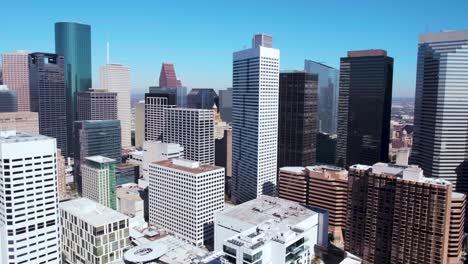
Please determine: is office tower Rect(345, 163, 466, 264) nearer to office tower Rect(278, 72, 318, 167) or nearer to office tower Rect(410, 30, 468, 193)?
office tower Rect(410, 30, 468, 193)

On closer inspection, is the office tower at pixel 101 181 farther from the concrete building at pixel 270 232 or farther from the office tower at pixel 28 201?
the concrete building at pixel 270 232

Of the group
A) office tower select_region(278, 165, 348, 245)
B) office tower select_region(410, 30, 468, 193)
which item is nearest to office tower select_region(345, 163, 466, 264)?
office tower select_region(278, 165, 348, 245)

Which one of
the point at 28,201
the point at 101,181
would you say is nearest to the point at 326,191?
the point at 28,201

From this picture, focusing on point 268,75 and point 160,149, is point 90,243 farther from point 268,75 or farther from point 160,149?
point 268,75

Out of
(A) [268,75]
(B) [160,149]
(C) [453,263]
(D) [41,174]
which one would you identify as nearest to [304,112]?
(A) [268,75]

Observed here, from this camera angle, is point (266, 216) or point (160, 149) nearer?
point (266, 216)
